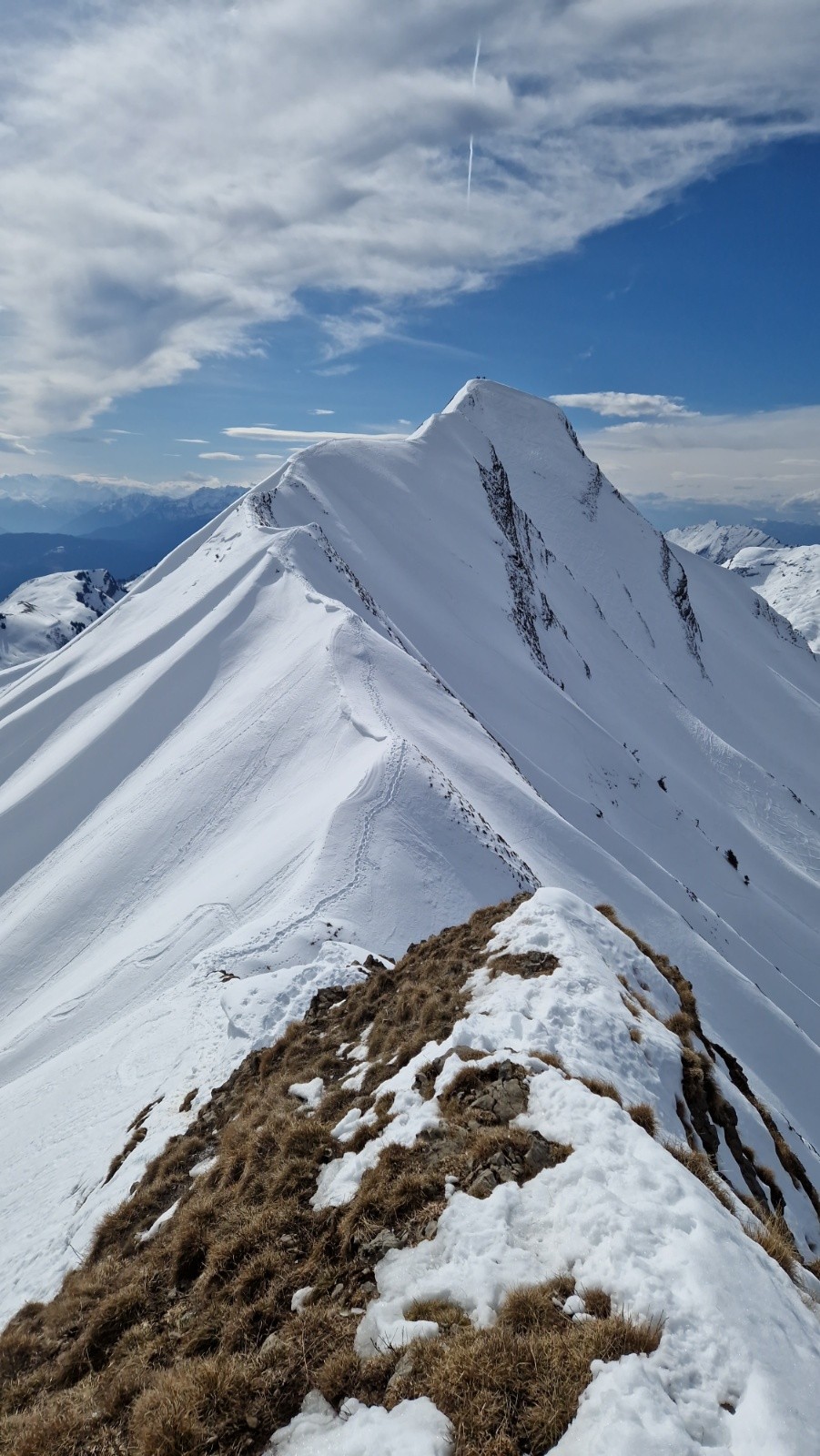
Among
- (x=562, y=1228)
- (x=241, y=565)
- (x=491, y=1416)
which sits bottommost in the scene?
(x=491, y=1416)

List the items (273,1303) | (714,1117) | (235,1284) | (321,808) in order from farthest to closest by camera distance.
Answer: (321,808) < (714,1117) < (235,1284) < (273,1303)

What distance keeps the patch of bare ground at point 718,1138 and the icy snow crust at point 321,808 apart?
1111 mm

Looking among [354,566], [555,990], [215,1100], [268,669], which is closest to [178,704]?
[268,669]

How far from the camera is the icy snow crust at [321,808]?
17.0m

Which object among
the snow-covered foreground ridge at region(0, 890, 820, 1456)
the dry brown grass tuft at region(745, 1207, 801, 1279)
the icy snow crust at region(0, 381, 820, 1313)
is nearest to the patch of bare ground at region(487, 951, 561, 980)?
the snow-covered foreground ridge at region(0, 890, 820, 1456)

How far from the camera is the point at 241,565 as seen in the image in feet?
176

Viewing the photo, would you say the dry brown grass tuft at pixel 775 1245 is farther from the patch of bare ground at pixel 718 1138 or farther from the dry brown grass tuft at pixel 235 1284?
the dry brown grass tuft at pixel 235 1284

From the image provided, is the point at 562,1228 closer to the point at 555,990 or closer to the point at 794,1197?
the point at 555,990

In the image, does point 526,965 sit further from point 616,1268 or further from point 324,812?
point 324,812

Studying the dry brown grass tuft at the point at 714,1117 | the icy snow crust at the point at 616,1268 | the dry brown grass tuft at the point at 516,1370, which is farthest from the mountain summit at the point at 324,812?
the dry brown grass tuft at the point at 516,1370

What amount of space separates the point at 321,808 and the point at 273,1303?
19.7 m

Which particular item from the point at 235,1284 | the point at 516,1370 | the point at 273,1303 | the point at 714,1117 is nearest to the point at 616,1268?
the point at 516,1370

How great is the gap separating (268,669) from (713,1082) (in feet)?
111

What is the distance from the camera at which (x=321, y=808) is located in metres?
26.1
